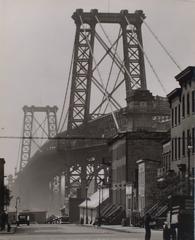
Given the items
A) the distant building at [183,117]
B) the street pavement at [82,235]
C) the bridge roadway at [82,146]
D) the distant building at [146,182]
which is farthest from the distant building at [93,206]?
the street pavement at [82,235]

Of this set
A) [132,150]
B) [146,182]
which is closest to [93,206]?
[132,150]

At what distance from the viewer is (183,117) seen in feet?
221

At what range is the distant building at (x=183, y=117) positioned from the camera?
6359cm

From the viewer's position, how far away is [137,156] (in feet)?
304

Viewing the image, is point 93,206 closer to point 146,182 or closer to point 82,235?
point 146,182

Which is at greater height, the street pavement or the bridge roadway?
the bridge roadway

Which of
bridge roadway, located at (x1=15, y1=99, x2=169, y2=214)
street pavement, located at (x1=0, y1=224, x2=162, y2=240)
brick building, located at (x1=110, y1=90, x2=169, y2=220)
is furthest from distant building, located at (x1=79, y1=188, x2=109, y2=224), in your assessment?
street pavement, located at (x1=0, y1=224, x2=162, y2=240)

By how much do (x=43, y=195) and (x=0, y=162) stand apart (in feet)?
168

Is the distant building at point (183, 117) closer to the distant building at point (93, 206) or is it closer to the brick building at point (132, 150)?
the brick building at point (132, 150)

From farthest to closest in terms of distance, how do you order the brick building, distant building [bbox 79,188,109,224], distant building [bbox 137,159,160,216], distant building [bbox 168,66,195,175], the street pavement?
distant building [bbox 79,188,109,224] < the brick building < distant building [bbox 137,159,160,216] < distant building [bbox 168,66,195,175] < the street pavement

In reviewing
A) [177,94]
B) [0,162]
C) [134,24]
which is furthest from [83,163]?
[177,94]

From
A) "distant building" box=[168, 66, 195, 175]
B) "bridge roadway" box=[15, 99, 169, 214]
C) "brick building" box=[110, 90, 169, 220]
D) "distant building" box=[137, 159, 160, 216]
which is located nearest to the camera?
"distant building" box=[168, 66, 195, 175]

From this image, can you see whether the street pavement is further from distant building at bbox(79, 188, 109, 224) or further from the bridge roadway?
the bridge roadway

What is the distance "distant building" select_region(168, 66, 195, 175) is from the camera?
6359 centimetres
